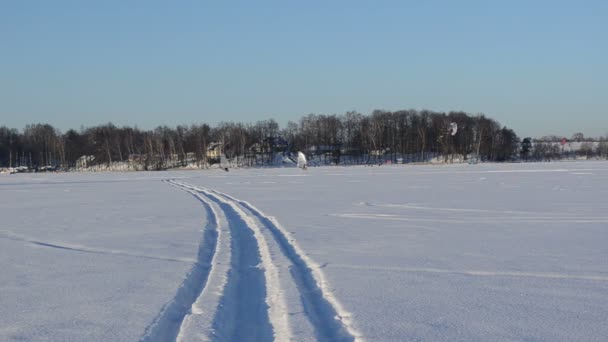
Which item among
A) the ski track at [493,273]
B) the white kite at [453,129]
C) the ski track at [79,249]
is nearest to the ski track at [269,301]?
the ski track at [493,273]

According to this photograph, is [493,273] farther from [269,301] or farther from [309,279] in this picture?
[269,301]

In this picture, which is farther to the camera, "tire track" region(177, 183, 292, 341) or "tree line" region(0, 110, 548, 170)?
"tree line" region(0, 110, 548, 170)

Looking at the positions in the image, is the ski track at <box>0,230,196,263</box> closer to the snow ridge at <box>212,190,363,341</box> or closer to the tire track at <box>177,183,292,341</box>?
the tire track at <box>177,183,292,341</box>

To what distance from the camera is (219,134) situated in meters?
85.9

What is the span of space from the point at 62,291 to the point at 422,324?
9.13ft

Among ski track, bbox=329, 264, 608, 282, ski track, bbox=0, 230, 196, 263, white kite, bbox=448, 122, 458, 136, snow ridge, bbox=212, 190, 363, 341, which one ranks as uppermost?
white kite, bbox=448, 122, 458, 136

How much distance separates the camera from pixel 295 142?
89000mm

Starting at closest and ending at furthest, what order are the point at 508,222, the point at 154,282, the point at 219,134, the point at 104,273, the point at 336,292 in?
the point at 336,292, the point at 154,282, the point at 104,273, the point at 508,222, the point at 219,134

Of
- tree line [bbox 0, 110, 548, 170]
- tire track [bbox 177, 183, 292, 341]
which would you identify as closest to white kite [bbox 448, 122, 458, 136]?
tree line [bbox 0, 110, 548, 170]

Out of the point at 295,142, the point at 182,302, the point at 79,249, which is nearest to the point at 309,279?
the point at 182,302

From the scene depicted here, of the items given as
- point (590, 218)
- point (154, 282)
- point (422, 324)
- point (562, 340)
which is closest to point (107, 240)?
point (154, 282)

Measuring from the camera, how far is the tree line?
79125 mm

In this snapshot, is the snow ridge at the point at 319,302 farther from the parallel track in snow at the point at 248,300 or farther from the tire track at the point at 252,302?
the tire track at the point at 252,302

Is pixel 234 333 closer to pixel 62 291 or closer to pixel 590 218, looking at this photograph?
pixel 62 291
